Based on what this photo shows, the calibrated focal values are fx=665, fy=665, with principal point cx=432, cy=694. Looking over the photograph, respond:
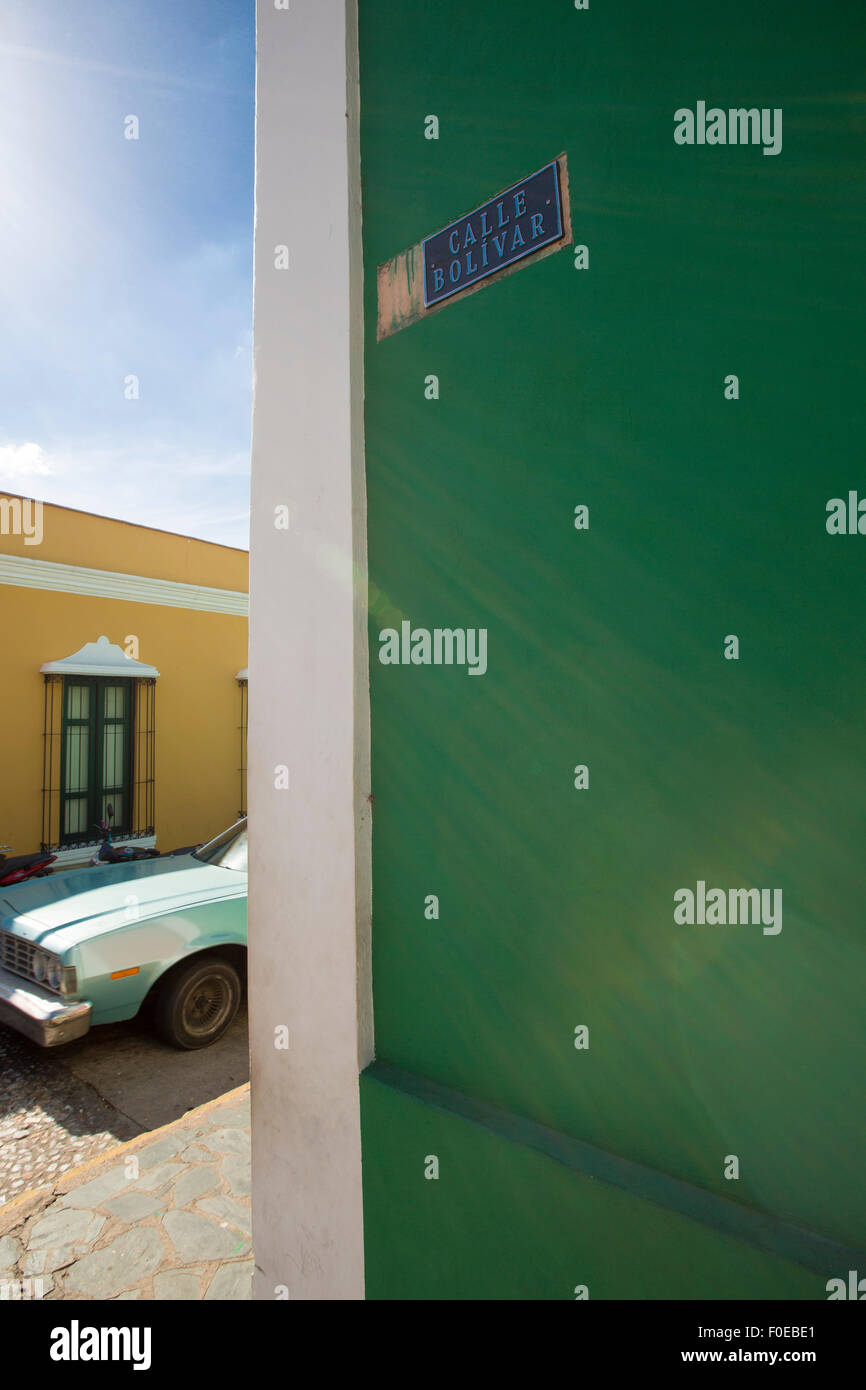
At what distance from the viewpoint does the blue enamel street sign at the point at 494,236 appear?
176cm

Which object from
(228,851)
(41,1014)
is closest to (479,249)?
(41,1014)

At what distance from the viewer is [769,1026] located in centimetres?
135

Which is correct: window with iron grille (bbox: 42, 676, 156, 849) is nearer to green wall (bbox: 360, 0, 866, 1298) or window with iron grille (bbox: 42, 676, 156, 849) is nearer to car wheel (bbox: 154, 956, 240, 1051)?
car wheel (bbox: 154, 956, 240, 1051)

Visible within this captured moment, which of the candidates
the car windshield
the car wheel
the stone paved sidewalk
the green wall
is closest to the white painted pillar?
the green wall

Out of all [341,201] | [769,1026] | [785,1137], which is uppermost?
[341,201]

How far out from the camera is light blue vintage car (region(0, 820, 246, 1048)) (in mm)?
4117

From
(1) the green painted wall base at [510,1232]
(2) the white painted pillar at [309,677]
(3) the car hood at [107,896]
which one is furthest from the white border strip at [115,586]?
(1) the green painted wall base at [510,1232]

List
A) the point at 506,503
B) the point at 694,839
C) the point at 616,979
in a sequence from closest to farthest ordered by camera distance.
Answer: the point at 694,839, the point at 616,979, the point at 506,503

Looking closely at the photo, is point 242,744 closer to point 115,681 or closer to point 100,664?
point 115,681

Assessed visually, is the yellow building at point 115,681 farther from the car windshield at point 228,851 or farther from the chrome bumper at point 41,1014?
the chrome bumper at point 41,1014

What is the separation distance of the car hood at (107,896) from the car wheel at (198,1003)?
1.59ft
